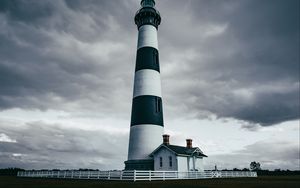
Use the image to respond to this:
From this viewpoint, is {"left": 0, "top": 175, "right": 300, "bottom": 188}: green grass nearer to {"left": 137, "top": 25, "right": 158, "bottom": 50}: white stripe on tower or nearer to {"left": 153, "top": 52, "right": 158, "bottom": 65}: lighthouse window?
{"left": 153, "top": 52, "right": 158, "bottom": 65}: lighthouse window

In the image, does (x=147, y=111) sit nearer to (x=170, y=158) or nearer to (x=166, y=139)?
(x=166, y=139)

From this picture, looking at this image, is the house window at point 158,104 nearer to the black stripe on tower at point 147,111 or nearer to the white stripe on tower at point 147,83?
the black stripe on tower at point 147,111

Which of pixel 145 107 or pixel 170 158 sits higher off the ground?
pixel 145 107

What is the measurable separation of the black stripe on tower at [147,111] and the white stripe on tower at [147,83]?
0.67 metres

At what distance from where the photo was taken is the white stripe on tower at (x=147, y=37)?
115ft

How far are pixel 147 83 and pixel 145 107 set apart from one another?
10.4ft

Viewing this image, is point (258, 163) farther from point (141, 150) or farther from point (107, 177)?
point (107, 177)

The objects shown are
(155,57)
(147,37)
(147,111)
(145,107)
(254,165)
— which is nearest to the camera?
(147,111)

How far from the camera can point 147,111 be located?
31406 mm

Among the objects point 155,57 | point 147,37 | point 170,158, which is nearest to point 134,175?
point 170,158

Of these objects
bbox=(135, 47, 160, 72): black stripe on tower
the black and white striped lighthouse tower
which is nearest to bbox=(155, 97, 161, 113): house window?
the black and white striped lighthouse tower

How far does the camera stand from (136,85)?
110ft

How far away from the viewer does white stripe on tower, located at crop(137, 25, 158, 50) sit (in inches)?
1384

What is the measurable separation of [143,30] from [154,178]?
65.1 ft
